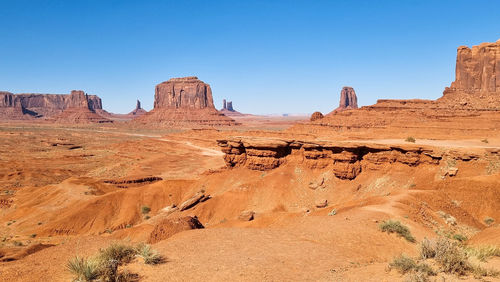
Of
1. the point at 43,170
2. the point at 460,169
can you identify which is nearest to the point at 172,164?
the point at 43,170

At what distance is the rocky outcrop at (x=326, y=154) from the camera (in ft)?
73.2

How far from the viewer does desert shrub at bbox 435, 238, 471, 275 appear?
22.5 feet

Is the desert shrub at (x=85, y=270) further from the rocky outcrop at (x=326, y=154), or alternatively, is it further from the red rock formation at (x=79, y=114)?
the red rock formation at (x=79, y=114)

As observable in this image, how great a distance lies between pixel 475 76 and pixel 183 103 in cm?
14027

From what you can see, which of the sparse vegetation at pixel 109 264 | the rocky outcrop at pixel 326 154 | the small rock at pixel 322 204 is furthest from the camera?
the small rock at pixel 322 204

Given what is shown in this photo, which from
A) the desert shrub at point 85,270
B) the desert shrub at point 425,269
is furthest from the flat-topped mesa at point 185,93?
the desert shrub at point 425,269

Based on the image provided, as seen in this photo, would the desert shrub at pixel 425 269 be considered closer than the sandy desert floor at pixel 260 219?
Yes

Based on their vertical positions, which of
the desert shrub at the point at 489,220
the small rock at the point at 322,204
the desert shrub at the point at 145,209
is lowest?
the desert shrub at the point at 145,209

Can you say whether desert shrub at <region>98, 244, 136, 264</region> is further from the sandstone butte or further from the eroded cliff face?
the sandstone butte

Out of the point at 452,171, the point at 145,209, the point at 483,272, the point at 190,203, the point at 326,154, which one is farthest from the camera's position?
the point at 145,209

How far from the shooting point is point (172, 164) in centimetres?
5709

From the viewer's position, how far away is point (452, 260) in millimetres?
6957

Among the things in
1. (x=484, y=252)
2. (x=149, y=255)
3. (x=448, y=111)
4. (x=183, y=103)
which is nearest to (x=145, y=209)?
(x=149, y=255)

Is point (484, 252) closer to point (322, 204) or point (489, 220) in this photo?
point (489, 220)
